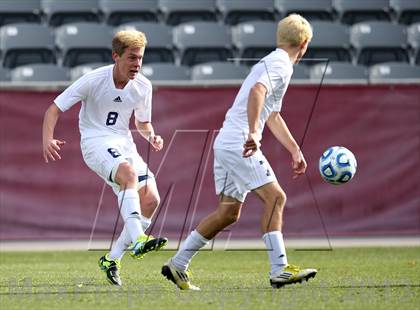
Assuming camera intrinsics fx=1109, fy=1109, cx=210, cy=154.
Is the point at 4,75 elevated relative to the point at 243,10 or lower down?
lower down

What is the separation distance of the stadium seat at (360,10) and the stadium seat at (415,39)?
0.64m

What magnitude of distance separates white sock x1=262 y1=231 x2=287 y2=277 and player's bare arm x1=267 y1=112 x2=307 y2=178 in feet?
1.38

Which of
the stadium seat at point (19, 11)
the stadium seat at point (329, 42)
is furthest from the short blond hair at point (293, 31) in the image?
the stadium seat at point (19, 11)

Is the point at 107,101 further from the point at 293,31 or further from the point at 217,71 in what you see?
the point at 217,71

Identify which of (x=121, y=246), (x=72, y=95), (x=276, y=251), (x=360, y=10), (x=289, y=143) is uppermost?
(x=360, y=10)

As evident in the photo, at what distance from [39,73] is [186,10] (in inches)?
109

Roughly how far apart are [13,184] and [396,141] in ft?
15.2

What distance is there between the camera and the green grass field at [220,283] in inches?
255

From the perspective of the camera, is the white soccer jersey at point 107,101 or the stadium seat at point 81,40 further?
the stadium seat at point 81,40

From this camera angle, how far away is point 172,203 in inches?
516

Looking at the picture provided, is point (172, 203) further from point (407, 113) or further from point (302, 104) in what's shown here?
point (407, 113)

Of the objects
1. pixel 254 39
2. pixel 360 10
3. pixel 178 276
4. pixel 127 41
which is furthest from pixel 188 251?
pixel 360 10

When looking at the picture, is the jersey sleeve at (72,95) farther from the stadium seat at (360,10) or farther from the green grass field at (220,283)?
the stadium seat at (360,10)

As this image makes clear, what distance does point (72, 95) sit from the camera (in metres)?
7.91
